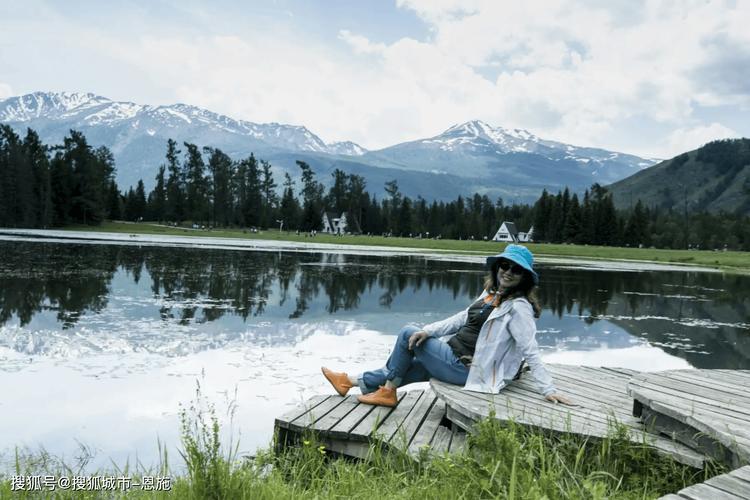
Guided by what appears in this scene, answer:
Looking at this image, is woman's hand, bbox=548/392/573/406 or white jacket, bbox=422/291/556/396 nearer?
woman's hand, bbox=548/392/573/406

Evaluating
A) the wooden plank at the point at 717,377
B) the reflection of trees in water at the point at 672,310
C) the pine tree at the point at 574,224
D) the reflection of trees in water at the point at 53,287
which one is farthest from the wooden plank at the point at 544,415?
the pine tree at the point at 574,224

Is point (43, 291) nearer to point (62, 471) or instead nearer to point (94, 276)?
point (94, 276)

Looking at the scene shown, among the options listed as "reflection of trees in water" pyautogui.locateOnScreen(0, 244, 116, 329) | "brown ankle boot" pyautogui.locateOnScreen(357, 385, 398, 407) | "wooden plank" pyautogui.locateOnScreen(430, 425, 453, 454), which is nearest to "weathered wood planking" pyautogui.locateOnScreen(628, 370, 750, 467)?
"wooden plank" pyautogui.locateOnScreen(430, 425, 453, 454)

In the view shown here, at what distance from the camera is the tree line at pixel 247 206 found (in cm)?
8756

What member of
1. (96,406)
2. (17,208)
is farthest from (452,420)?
Answer: (17,208)

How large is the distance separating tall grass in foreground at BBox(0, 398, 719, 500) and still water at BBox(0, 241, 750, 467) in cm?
89

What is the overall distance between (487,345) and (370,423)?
4.90 ft

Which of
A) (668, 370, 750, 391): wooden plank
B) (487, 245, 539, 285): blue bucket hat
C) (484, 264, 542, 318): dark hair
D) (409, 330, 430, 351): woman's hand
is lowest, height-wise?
(668, 370, 750, 391): wooden plank

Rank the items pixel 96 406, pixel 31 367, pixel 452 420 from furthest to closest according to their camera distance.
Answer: pixel 31 367 → pixel 96 406 → pixel 452 420

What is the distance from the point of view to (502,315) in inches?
234

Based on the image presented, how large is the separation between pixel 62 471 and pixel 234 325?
7.11 metres

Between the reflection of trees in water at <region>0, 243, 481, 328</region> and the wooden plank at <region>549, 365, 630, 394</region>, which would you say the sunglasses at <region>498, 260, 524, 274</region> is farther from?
the reflection of trees in water at <region>0, 243, 481, 328</region>

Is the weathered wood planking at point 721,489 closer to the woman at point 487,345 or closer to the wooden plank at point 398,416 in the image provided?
the woman at point 487,345

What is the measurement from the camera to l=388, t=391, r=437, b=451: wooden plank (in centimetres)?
536
